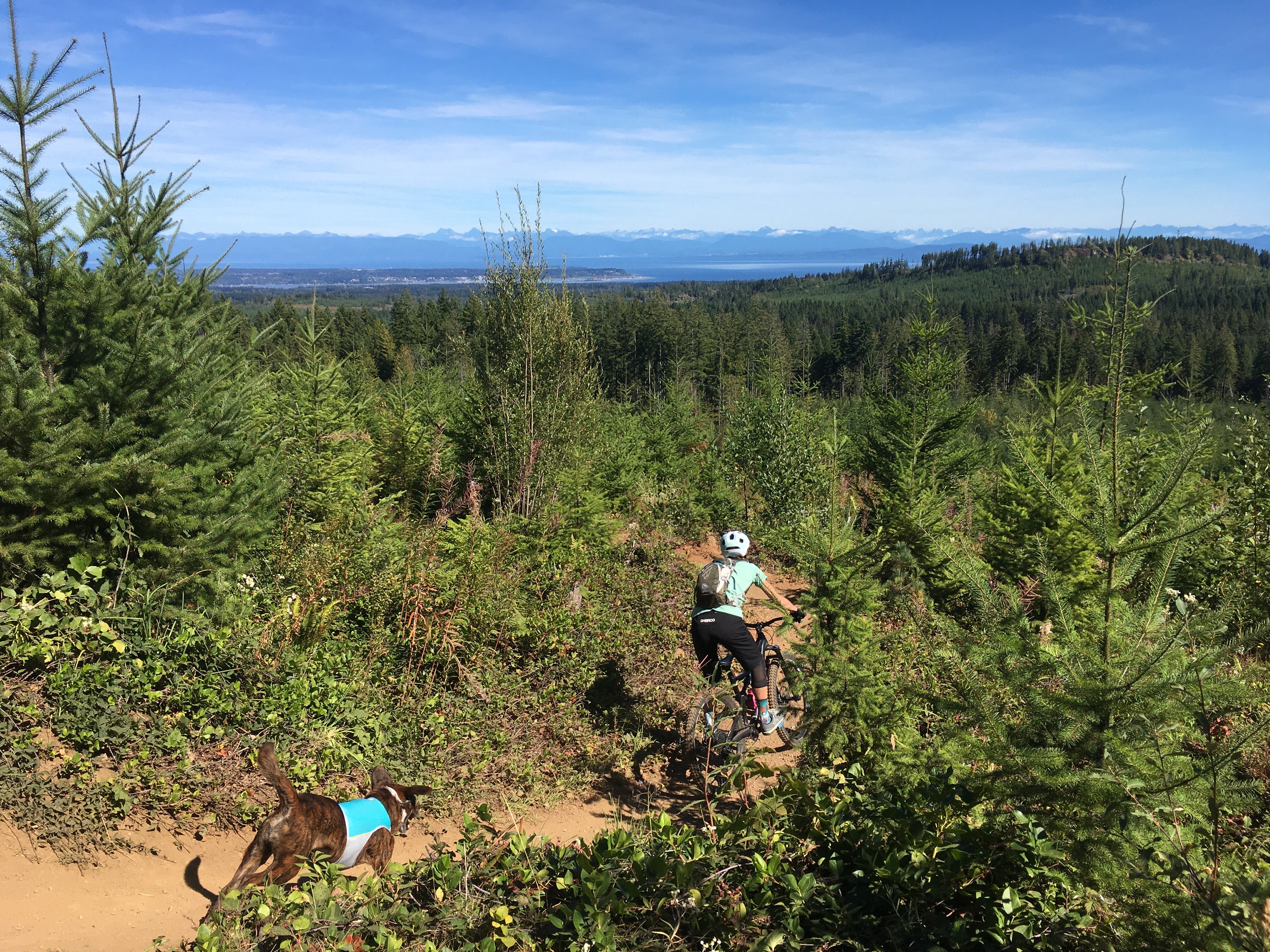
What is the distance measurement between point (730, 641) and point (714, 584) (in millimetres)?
480

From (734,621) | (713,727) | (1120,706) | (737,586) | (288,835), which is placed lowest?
(713,727)

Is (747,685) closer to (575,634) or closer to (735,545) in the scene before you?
(735,545)

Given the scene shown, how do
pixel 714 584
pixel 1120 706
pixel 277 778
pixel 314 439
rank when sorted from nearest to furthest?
pixel 1120 706 → pixel 277 778 → pixel 714 584 → pixel 314 439

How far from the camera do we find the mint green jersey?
5.82 meters

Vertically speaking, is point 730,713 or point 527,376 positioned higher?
point 527,376

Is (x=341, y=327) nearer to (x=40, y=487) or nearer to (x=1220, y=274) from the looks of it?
(x=40, y=487)

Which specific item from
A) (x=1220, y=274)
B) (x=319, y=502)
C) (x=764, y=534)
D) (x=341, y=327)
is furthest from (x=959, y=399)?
(x=1220, y=274)

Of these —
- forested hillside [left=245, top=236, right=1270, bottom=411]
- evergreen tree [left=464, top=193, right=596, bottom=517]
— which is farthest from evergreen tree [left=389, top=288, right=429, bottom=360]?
evergreen tree [left=464, top=193, right=596, bottom=517]

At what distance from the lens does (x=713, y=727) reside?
5.65 meters

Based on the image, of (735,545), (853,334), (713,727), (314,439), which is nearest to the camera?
(713,727)

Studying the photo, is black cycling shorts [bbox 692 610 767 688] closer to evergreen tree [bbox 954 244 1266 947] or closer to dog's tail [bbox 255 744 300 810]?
evergreen tree [bbox 954 244 1266 947]

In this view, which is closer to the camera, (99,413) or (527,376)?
(99,413)

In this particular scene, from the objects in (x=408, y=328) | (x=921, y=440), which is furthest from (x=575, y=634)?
(x=408, y=328)

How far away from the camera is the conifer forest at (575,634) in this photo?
2697 mm
